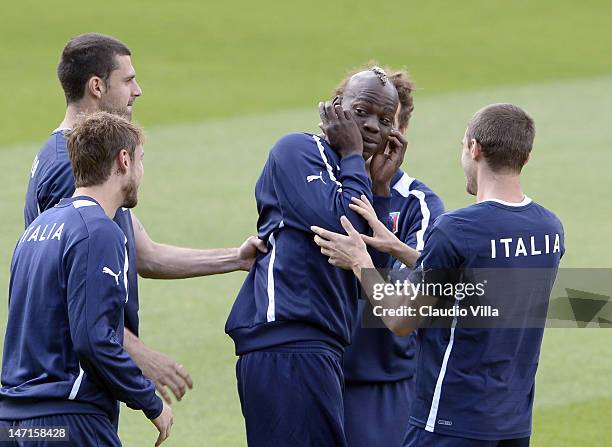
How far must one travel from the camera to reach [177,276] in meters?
6.46

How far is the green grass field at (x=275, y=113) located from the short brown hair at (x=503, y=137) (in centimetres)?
320

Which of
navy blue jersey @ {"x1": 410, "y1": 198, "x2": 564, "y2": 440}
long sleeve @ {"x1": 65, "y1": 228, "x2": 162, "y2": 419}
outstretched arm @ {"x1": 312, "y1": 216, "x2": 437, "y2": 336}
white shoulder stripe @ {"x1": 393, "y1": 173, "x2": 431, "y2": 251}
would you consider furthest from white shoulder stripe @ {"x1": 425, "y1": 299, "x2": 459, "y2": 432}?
long sleeve @ {"x1": 65, "y1": 228, "x2": 162, "y2": 419}

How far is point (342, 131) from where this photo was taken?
514cm

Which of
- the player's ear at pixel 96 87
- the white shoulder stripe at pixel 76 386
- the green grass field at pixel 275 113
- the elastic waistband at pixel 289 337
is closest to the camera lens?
the white shoulder stripe at pixel 76 386

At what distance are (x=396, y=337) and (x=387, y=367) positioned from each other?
0.16m

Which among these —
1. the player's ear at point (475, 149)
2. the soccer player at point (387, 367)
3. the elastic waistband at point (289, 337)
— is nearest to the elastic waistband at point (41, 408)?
the elastic waistband at point (289, 337)

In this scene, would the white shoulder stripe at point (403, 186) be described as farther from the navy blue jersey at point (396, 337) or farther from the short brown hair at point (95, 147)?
the short brown hair at point (95, 147)

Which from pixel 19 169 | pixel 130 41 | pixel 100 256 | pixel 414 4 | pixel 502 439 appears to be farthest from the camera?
pixel 414 4

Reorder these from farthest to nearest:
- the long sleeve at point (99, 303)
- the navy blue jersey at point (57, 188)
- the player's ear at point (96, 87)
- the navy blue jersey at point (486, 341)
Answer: the player's ear at point (96, 87) → the navy blue jersey at point (57, 188) → the navy blue jersey at point (486, 341) → the long sleeve at point (99, 303)

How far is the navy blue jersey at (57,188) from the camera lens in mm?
5430

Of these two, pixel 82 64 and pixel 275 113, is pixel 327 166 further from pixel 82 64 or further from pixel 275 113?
pixel 275 113

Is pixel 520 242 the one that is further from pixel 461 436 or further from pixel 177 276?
pixel 177 276

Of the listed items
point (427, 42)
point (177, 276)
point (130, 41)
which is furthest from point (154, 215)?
point (427, 42)

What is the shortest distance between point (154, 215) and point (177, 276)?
686 centimetres
